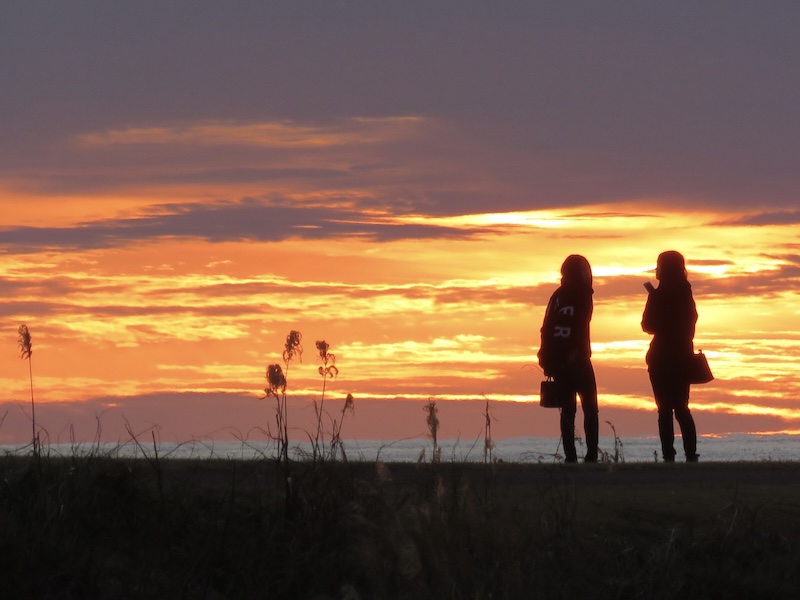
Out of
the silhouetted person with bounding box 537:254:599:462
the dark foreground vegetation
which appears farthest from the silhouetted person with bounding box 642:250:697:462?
the dark foreground vegetation

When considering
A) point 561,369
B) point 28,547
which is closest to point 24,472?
point 28,547

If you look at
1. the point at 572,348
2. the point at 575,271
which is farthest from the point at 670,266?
the point at 572,348

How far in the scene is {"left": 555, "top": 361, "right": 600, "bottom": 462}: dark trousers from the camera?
16.1 metres

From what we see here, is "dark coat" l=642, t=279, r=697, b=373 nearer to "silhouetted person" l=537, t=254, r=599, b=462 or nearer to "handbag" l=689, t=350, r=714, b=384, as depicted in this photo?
"handbag" l=689, t=350, r=714, b=384

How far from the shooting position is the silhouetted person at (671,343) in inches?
643

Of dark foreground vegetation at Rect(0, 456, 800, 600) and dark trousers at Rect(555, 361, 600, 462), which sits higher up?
dark trousers at Rect(555, 361, 600, 462)

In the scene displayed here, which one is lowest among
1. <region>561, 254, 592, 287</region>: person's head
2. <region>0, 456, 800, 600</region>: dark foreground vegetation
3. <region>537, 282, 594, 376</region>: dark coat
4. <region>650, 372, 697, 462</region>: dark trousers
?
<region>0, 456, 800, 600</region>: dark foreground vegetation

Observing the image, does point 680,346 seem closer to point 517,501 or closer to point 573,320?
point 573,320

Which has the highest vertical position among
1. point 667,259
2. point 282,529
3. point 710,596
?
point 667,259

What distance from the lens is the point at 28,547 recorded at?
8891 millimetres

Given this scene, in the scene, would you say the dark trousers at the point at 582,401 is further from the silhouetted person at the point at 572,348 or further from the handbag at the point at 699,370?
the handbag at the point at 699,370

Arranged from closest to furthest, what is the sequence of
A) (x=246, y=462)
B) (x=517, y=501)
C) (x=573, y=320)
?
(x=517, y=501) → (x=246, y=462) → (x=573, y=320)

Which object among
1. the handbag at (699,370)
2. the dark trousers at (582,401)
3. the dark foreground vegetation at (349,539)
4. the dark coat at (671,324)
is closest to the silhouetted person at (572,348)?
the dark trousers at (582,401)

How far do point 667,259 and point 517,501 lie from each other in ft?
20.5
